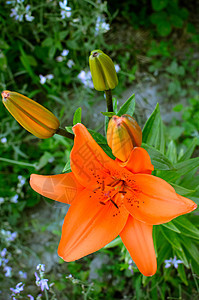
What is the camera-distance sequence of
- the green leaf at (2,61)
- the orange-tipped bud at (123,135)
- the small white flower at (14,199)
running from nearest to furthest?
1. the orange-tipped bud at (123,135)
2. the small white flower at (14,199)
3. the green leaf at (2,61)

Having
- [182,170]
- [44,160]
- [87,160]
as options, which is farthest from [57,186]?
[44,160]

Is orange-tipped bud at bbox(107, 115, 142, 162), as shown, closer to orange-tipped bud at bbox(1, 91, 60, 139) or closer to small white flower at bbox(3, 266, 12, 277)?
orange-tipped bud at bbox(1, 91, 60, 139)

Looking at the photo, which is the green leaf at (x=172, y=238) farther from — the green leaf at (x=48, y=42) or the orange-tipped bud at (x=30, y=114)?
the green leaf at (x=48, y=42)

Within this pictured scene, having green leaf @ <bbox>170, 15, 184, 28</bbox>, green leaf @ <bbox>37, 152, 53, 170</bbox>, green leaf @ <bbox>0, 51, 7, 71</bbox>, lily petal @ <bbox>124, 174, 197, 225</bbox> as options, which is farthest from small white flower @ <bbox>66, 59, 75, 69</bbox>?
lily petal @ <bbox>124, 174, 197, 225</bbox>

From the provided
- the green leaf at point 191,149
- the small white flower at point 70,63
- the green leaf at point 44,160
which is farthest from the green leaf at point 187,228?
the small white flower at point 70,63

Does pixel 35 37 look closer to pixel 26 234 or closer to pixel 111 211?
pixel 26 234

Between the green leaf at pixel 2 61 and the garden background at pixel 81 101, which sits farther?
the green leaf at pixel 2 61
